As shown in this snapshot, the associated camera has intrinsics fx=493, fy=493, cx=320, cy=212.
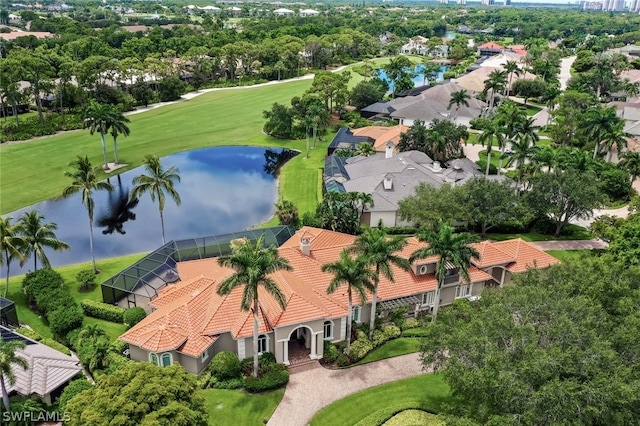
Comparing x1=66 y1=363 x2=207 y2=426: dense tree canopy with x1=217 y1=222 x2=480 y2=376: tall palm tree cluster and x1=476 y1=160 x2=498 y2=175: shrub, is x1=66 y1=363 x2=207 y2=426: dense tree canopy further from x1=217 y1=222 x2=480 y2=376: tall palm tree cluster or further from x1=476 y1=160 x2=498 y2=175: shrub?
x1=476 y1=160 x2=498 y2=175: shrub

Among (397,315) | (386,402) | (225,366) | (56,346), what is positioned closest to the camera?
(386,402)

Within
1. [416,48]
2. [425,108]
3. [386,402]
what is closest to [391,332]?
[386,402]

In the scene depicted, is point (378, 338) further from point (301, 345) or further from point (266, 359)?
point (266, 359)

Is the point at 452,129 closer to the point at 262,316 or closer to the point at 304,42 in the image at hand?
the point at 262,316

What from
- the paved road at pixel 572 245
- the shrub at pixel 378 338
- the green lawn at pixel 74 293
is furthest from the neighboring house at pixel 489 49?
the shrub at pixel 378 338

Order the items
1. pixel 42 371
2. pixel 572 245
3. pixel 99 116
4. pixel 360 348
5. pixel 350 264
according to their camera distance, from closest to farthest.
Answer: pixel 42 371
pixel 350 264
pixel 360 348
pixel 572 245
pixel 99 116

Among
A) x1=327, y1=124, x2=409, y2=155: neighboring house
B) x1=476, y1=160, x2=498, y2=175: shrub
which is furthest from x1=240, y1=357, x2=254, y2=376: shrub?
x1=327, y1=124, x2=409, y2=155: neighboring house

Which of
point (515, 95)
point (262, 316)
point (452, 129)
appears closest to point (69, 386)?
point (262, 316)

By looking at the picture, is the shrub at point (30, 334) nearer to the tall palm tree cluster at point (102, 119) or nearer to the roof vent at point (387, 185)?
the roof vent at point (387, 185)
